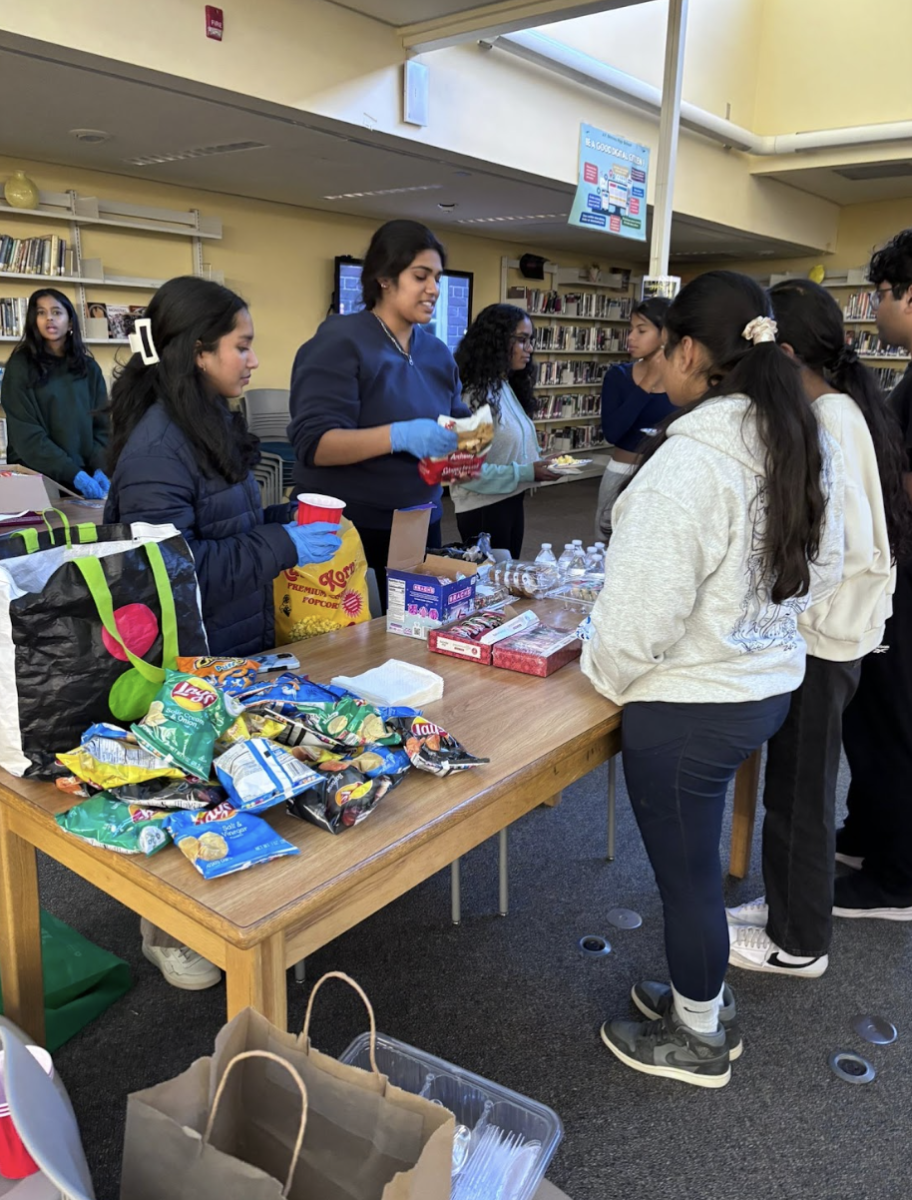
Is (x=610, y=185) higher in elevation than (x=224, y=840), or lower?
higher

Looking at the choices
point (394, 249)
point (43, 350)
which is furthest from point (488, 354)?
point (43, 350)

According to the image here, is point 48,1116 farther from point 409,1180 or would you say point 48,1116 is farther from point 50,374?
Result: point 50,374

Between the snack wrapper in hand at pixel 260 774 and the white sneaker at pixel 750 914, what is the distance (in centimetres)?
140

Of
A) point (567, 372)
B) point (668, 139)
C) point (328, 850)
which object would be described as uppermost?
point (668, 139)

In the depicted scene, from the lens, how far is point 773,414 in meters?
1.26

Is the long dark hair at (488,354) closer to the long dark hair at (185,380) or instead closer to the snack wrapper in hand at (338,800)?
the long dark hair at (185,380)

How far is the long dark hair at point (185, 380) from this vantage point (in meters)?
1.61

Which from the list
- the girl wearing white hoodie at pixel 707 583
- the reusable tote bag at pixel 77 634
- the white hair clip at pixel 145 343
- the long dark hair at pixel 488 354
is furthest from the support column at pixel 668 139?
the reusable tote bag at pixel 77 634

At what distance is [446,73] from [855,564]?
3637 millimetres

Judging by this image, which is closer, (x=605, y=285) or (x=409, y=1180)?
(x=409, y=1180)

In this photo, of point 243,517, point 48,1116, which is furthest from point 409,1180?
point 243,517

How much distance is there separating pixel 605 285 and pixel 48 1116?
402 inches

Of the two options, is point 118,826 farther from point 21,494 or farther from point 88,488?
point 88,488

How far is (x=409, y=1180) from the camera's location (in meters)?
→ 0.66
